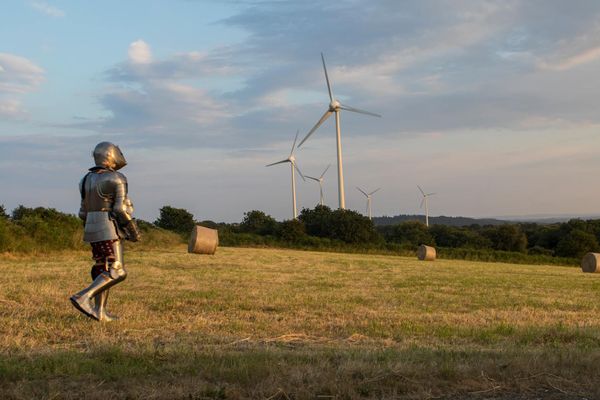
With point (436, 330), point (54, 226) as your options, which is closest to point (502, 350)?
point (436, 330)

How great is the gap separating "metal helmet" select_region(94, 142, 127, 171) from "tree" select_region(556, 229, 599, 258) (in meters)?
63.2

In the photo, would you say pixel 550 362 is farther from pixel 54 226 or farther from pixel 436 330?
pixel 54 226

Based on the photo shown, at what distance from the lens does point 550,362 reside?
601 centimetres

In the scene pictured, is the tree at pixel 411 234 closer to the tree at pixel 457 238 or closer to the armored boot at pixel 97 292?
the tree at pixel 457 238

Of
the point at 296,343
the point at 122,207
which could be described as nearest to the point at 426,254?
the point at 122,207

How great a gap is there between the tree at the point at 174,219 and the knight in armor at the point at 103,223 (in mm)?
45560

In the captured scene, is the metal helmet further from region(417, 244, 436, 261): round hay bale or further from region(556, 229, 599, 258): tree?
region(556, 229, 599, 258): tree

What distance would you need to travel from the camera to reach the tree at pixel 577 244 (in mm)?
65000

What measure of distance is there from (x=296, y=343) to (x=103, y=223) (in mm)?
2956

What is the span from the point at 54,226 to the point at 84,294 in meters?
22.0

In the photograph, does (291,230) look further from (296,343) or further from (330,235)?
(296,343)

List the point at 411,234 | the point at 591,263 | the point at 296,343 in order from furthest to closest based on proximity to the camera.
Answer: the point at 411,234 < the point at 591,263 < the point at 296,343

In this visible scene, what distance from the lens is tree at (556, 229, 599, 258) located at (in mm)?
65000

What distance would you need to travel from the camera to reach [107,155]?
28.2ft
